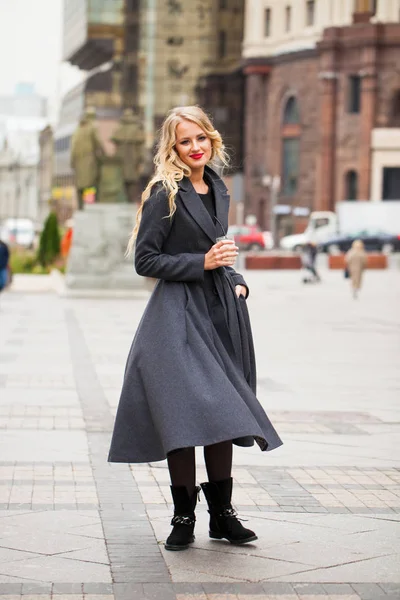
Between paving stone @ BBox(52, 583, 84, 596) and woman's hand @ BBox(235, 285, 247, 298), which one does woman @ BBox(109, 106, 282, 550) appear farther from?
paving stone @ BBox(52, 583, 84, 596)

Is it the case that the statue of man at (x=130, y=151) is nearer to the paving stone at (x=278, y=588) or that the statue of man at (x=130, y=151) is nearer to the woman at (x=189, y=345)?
the woman at (x=189, y=345)

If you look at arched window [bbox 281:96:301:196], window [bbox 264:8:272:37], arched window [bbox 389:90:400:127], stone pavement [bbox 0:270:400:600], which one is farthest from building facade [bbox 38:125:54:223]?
stone pavement [bbox 0:270:400:600]

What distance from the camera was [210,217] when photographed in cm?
627

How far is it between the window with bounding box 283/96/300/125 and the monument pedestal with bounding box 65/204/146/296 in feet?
208

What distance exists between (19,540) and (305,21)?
298ft

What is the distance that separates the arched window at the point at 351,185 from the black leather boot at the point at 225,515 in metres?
84.2

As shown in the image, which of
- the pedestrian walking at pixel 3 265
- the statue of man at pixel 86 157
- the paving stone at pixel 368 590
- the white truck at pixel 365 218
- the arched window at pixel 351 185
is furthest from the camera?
the arched window at pixel 351 185

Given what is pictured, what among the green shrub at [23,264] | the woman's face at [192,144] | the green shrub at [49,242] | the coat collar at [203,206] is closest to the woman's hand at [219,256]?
the coat collar at [203,206]

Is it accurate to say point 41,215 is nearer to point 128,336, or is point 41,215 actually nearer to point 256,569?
point 128,336

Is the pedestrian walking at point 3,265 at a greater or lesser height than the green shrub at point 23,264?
greater

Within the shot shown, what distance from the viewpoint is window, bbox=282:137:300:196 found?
94438mm

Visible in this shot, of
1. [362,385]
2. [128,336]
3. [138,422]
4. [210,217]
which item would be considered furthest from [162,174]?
[128,336]

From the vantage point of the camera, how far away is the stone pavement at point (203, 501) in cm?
562

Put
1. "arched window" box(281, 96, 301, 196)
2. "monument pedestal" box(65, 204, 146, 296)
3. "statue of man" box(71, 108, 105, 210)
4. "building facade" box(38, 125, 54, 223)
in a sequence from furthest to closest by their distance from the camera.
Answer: "building facade" box(38, 125, 54, 223) → "arched window" box(281, 96, 301, 196) → "statue of man" box(71, 108, 105, 210) → "monument pedestal" box(65, 204, 146, 296)
